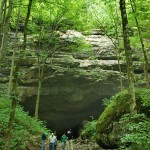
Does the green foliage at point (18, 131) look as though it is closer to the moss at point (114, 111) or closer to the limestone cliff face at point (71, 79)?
the moss at point (114, 111)

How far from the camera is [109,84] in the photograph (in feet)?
96.4

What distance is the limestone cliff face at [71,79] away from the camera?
2638 centimetres

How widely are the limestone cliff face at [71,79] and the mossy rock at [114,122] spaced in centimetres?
1129

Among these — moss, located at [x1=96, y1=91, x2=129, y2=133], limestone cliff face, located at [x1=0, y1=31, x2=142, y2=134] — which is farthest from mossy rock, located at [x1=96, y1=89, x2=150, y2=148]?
limestone cliff face, located at [x1=0, y1=31, x2=142, y2=134]

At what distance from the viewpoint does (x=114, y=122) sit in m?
13.8

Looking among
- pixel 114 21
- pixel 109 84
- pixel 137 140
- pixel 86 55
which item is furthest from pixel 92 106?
pixel 137 140

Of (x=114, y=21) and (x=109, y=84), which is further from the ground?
(x=114, y=21)

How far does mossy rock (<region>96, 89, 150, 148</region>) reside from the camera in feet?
44.0

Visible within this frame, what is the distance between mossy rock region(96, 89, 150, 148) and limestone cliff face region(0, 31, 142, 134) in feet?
37.0

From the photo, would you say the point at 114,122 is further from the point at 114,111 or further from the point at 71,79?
the point at 71,79

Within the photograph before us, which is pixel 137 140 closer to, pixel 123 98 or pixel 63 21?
pixel 123 98

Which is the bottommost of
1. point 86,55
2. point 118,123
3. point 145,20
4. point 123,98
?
point 118,123

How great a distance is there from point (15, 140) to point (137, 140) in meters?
7.68

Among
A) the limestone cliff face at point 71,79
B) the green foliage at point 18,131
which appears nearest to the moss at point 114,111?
the green foliage at point 18,131
